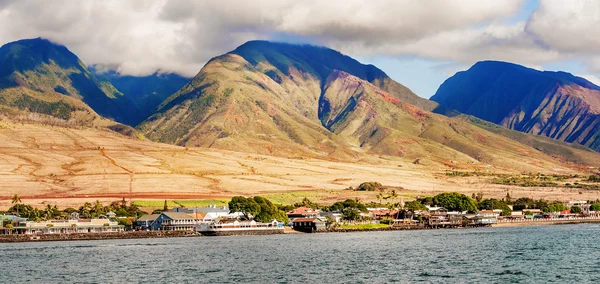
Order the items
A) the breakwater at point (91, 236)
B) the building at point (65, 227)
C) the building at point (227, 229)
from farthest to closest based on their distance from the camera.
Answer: the building at point (227, 229)
the building at point (65, 227)
the breakwater at point (91, 236)

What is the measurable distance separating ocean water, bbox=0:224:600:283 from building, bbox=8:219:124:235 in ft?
112

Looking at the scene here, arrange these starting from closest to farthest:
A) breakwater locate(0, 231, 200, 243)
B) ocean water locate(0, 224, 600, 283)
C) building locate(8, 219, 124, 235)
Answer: ocean water locate(0, 224, 600, 283), breakwater locate(0, 231, 200, 243), building locate(8, 219, 124, 235)

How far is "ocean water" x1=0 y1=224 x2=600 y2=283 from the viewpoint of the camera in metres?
93.0

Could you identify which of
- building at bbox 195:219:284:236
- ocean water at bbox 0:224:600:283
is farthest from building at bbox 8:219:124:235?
ocean water at bbox 0:224:600:283

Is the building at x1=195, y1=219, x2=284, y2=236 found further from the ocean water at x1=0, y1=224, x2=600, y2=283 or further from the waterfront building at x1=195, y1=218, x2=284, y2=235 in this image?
the ocean water at x1=0, y1=224, x2=600, y2=283

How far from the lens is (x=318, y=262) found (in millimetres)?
110875

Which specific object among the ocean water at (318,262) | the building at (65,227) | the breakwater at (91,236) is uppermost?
the building at (65,227)

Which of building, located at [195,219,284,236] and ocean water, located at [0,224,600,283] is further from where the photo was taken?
building, located at [195,219,284,236]

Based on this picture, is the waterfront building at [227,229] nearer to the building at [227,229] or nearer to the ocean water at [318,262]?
the building at [227,229]

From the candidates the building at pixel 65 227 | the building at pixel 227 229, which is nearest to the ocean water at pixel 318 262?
the building at pixel 65 227

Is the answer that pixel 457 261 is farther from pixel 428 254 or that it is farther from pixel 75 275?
pixel 75 275

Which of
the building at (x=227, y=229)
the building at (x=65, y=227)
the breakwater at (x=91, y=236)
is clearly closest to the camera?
the breakwater at (x=91, y=236)

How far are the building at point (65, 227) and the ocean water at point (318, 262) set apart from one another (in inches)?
1348

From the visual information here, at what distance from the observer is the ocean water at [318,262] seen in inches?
3661
